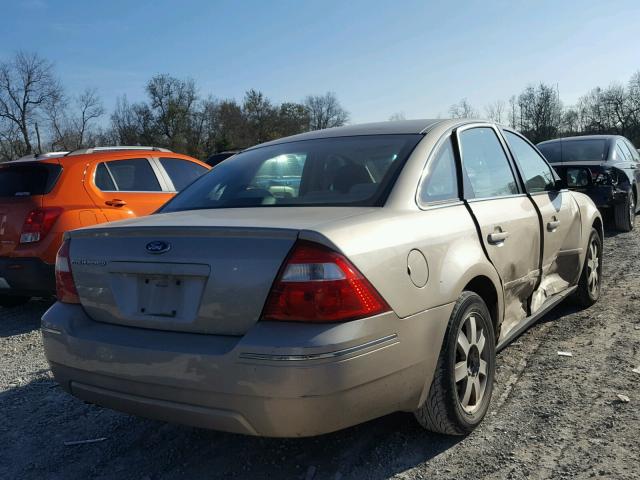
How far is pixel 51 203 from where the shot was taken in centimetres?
538

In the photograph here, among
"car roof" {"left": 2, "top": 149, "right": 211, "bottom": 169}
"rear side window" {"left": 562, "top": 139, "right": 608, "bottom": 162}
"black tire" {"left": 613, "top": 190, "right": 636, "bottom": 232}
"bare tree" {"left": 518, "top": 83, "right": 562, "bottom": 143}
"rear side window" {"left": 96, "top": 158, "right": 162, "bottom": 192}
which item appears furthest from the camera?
"bare tree" {"left": 518, "top": 83, "right": 562, "bottom": 143}

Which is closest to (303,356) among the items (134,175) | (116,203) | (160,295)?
(160,295)

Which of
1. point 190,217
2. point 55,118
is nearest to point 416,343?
point 190,217

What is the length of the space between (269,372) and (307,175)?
5.25ft

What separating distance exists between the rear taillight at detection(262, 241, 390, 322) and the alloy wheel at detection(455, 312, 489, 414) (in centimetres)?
82

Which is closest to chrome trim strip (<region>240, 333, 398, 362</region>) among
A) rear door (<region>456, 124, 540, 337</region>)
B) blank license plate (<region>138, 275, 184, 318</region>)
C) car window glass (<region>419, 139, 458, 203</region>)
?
blank license plate (<region>138, 275, 184, 318</region>)

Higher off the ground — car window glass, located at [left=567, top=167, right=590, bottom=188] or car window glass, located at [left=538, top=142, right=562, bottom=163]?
car window glass, located at [left=538, top=142, right=562, bottom=163]

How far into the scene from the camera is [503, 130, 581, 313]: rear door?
13.3 feet

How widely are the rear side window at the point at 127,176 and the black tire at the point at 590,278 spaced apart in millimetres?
4533

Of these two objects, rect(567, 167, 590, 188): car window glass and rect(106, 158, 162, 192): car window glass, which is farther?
rect(106, 158, 162, 192): car window glass

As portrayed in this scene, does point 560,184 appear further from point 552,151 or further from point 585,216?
point 552,151

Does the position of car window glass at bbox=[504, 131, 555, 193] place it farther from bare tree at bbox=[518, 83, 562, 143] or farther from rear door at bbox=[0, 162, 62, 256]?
bare tree at bbox=[518, 83, 562, 143]

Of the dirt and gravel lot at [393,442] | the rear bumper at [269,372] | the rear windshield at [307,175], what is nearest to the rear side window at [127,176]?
the dirt and gravel lot at [393,442]

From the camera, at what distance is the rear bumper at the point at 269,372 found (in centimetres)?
211
